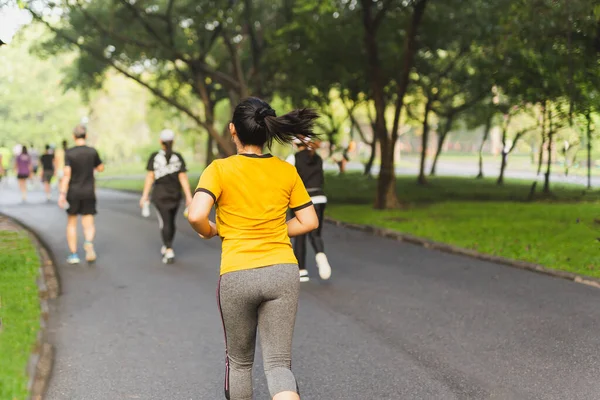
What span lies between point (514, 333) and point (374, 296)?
1928 mm

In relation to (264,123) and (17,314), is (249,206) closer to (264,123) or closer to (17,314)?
(264,123)

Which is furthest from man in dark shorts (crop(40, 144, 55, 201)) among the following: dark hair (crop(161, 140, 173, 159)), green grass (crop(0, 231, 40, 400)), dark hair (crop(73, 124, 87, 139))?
dark hair (crop(73, 124, 87, 139))

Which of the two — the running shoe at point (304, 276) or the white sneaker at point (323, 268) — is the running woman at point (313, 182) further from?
the running shoe at point (304, 276)

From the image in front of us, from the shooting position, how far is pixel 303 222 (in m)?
3.33

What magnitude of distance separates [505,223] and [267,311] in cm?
1251

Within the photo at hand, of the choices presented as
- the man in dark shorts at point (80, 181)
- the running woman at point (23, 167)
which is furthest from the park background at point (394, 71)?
the running woman at point (23, 167)

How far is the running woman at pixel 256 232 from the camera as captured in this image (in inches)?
121

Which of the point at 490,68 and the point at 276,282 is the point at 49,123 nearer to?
the point at 490,68

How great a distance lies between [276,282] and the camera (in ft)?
10.2

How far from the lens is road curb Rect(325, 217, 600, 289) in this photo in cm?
898

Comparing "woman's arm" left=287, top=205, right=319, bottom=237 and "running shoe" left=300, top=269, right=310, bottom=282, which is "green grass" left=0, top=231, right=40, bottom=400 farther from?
"running shoe" left=300, top=269, right=310, bottom=282

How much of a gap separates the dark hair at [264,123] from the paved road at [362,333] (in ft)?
6.85

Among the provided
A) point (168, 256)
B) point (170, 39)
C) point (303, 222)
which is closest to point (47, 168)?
point (170, 39)

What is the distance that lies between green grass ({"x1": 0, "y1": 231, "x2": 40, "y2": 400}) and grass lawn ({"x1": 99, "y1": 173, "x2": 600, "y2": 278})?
677 cm
